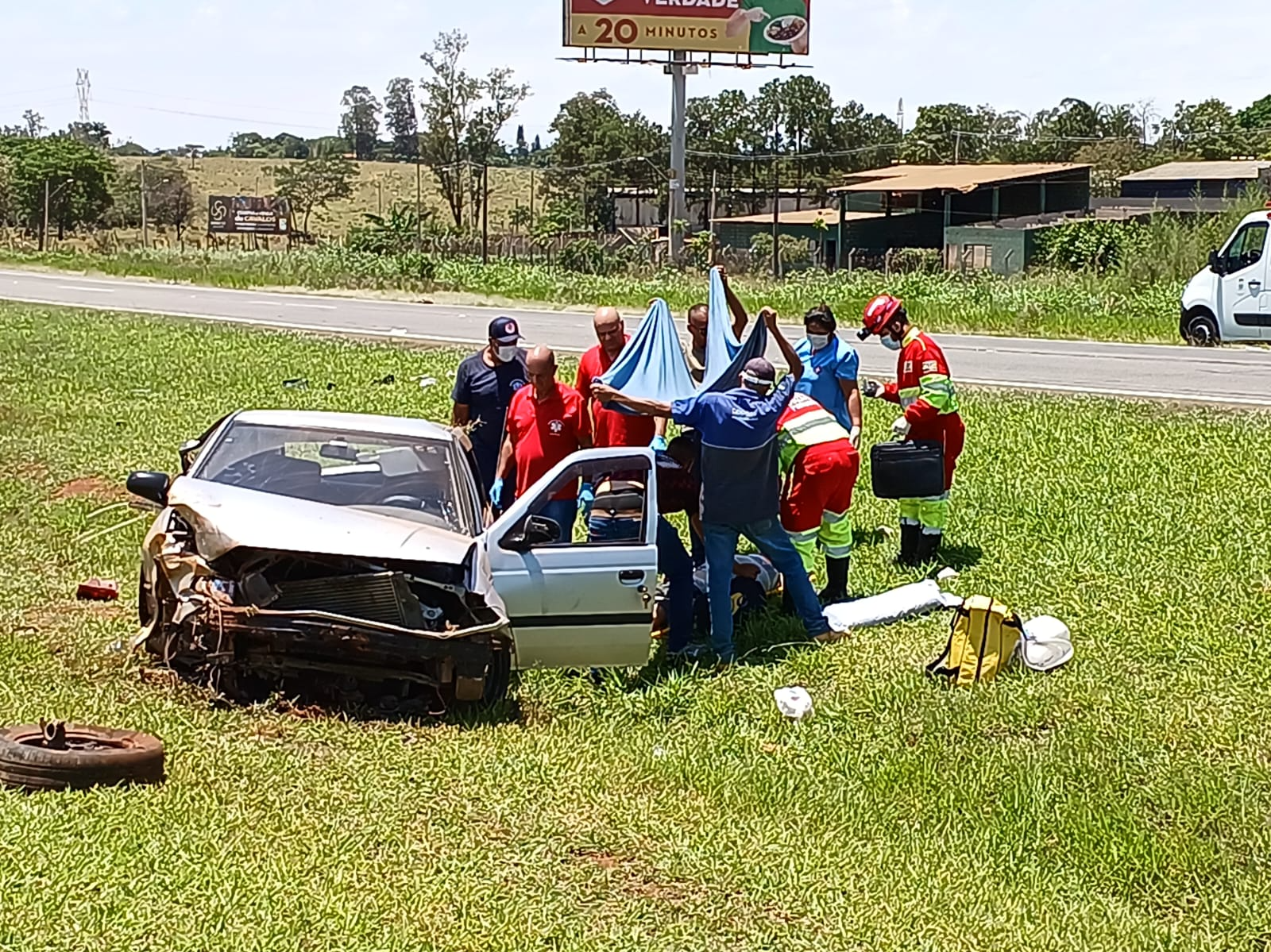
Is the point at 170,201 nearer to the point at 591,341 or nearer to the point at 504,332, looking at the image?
the point at 591,341

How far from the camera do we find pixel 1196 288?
25.6m

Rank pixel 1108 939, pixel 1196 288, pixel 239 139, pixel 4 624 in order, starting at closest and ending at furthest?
pixel 1108 939
pixel 4 624
pixel 1196 288
pixel 239 139

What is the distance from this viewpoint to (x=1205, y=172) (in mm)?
58781

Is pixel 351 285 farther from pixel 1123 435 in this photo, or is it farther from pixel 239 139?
pixel 239 139

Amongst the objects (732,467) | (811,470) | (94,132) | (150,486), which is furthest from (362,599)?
(94,132)

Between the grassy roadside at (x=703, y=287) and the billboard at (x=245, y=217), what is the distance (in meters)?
8.66

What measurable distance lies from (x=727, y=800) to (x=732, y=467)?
2.14 metres

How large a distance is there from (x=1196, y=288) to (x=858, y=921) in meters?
22.5

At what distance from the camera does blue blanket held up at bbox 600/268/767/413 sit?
8508 mm

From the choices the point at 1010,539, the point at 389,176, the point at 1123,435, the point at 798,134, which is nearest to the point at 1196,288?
the point at 1123,435

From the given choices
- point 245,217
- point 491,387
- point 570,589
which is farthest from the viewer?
point 245,217

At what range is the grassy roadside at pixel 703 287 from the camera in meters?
28.9

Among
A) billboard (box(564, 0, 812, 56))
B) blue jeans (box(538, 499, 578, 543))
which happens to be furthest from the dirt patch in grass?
billboard (box(564, 0, 812, 56))

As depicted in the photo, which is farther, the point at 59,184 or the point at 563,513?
the point at 59,184
